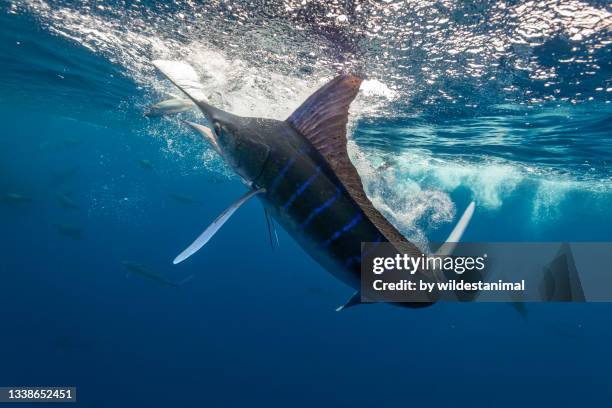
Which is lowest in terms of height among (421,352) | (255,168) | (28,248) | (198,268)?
(28,248)

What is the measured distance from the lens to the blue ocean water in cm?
677

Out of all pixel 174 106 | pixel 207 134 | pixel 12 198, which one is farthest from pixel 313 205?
pixel 12 198

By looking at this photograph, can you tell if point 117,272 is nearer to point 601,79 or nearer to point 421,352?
point 421,352

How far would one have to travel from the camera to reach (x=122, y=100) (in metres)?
18.0

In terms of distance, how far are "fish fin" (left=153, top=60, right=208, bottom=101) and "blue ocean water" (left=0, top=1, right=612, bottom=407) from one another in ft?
15.9

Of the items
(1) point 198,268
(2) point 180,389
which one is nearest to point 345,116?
(2) point 180,389

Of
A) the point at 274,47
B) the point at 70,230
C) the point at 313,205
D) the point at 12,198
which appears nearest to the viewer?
the point at 313,205

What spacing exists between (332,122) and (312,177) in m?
0.33

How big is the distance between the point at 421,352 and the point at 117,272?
38204 millimetres

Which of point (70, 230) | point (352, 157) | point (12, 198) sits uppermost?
point (352, 157)

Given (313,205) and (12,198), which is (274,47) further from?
(12,198)

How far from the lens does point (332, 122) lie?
167 centimetres

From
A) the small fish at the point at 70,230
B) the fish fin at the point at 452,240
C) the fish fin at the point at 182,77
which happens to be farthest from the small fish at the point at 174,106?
the small fish at the point at 70,230

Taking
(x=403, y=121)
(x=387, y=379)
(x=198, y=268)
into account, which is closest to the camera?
(x=403, y=121)
